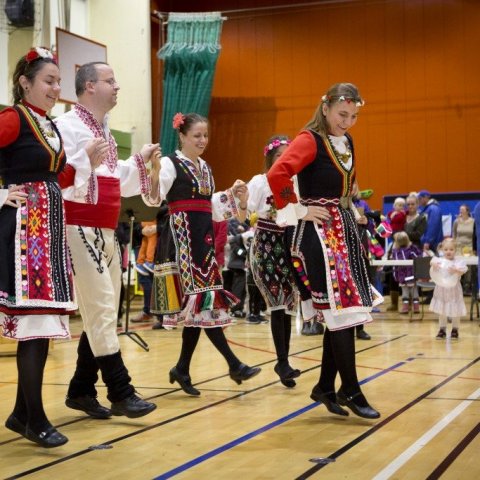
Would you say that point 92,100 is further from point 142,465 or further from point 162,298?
point 142,465

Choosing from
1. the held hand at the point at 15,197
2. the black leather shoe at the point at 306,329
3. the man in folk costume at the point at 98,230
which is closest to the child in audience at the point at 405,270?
the black leather shoe at the point at 306,329

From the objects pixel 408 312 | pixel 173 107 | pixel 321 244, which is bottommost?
pixel 408 312

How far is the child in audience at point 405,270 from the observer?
1049cm

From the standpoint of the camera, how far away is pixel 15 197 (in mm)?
3322

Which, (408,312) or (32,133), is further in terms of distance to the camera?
(408,312)

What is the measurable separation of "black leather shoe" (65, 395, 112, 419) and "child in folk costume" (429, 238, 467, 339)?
13.7 feet

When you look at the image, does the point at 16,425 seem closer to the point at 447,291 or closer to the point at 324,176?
the point at 324,176

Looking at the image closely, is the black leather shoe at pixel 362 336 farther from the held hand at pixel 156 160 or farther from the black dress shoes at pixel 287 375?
the held hand at pixel 156 160

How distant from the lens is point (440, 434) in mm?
3543

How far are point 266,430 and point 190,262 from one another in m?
1.23

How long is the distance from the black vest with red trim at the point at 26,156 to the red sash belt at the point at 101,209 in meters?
0.38

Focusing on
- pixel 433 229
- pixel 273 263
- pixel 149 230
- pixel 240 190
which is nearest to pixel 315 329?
pixel 149 230

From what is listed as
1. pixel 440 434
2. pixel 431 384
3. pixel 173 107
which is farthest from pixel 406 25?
pixel 440 434

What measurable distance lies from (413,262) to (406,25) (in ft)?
20.8
